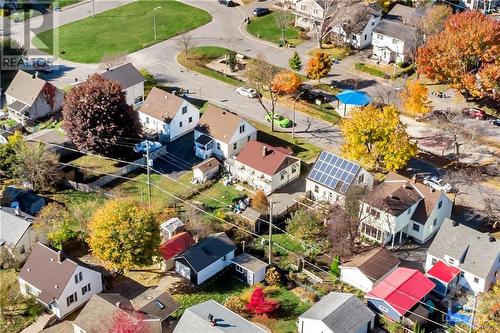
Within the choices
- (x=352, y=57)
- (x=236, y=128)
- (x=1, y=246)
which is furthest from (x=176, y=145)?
(x=352, y=57)

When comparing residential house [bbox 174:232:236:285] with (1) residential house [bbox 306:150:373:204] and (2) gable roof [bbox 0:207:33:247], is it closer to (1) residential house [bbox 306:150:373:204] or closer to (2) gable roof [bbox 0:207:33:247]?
(1) residential house [bbox 306:150:373:204]

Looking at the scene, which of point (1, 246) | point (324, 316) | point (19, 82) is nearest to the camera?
point (324, 316)

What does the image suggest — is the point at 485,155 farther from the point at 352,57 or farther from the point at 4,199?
the point at 4,199

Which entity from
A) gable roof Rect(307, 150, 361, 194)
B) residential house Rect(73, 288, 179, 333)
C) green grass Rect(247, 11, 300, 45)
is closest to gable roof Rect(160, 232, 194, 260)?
residential house Rect(73, 288, 179, 333)

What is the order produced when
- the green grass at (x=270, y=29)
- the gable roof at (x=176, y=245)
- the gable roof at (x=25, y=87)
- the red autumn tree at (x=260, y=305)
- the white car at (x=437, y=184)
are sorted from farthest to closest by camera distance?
the green grass at (x=270, y=29) < the gable roof at (x=25, y=87) < the white car at (x=437, y=184) < the gable roof at (x=176, y=245) < the red autumn tree at (x=260, y=305)

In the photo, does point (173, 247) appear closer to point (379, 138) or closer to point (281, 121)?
point (379, 138)

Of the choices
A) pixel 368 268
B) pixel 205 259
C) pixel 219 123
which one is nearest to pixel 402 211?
A: pixel 368 268

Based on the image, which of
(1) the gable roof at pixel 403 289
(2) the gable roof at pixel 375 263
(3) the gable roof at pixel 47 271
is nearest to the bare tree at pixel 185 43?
(3) the gable roof at pixel 47 271

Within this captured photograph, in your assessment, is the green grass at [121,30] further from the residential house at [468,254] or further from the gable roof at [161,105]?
the residential house at [468,254]
